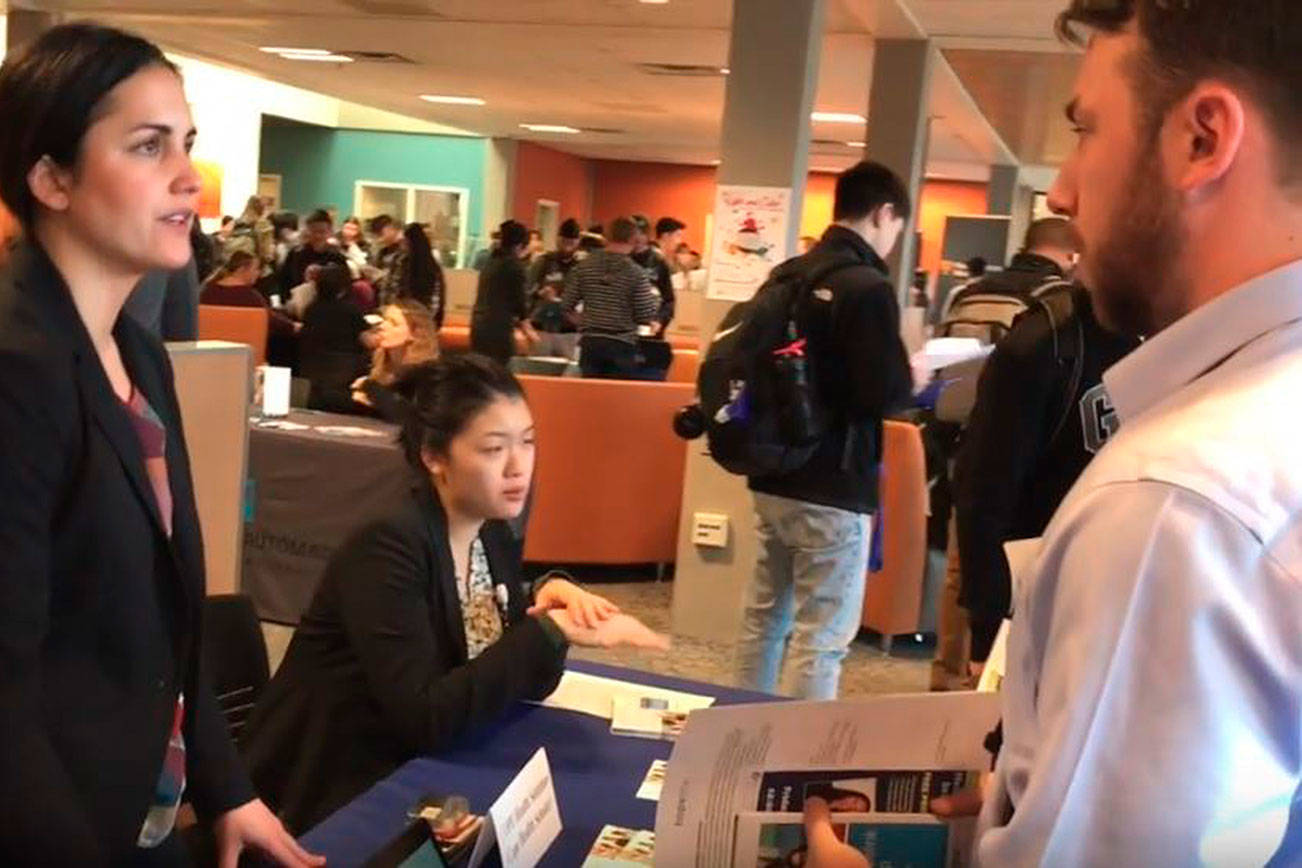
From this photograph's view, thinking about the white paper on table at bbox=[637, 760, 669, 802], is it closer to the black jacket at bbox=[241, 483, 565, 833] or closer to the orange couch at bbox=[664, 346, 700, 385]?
the black jacket at bbox=[241, 483, 565, 833]

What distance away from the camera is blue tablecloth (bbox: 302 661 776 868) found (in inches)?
52.1

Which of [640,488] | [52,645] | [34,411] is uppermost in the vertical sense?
[34,411]

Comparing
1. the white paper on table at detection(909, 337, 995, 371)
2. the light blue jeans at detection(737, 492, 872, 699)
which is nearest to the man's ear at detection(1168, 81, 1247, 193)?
the light blue jeans at detection(737, 492, 872, 699)

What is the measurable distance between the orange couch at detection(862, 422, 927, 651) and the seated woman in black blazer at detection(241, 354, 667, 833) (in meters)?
2.62

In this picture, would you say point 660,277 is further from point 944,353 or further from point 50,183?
point 50,183

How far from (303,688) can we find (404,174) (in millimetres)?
15434

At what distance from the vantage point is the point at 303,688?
1.72 m

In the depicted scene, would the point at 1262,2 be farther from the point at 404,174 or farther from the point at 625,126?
the point at 404,174

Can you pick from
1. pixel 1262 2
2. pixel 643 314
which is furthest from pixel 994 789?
pixel 643 314

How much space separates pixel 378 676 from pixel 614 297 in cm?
554

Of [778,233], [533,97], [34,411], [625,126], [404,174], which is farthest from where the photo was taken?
[404,174]

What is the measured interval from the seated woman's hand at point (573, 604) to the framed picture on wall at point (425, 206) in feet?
49.0

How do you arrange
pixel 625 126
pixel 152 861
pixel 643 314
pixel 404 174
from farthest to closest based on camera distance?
1. pixel 404 174
2. pixel 625 126
3. pixel 643 314
4. pixel 152 861

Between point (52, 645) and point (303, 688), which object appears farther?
point (303, 688)
